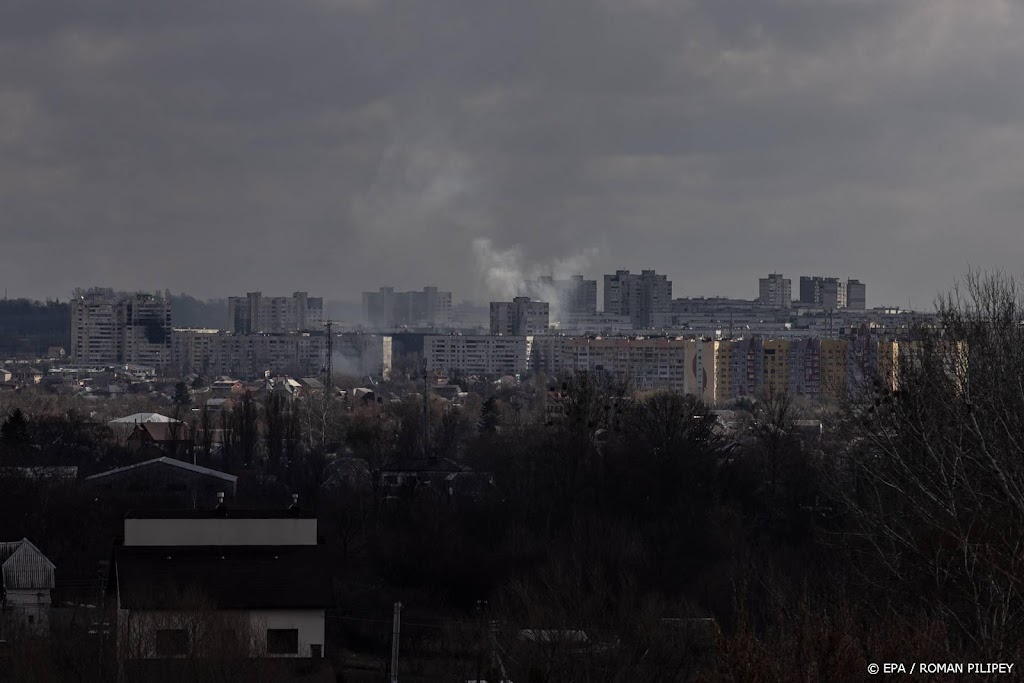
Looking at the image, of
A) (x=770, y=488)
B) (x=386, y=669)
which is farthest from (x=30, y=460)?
(x=386, y=669)

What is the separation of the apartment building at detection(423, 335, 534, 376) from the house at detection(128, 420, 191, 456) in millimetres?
74018

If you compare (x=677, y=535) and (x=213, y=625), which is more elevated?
(x=213, y=625)

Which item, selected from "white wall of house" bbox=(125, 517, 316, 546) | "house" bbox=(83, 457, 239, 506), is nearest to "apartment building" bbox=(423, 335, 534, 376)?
"house" bbox=(83, 457, 239, 506)

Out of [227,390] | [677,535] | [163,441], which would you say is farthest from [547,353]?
[677,535]

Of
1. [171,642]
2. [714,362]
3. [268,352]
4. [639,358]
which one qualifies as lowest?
[171,642]

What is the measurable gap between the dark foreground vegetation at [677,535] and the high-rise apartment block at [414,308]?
149m

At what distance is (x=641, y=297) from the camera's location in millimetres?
158250

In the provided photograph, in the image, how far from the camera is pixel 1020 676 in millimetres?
7199

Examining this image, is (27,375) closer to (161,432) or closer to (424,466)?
(161,432)

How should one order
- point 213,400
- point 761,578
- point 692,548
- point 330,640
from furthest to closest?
point 213,400 < point 692,548 < point 761,578 < point 330,640

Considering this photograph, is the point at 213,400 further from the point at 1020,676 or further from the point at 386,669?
the point at 1020,676

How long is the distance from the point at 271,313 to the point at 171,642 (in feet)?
481

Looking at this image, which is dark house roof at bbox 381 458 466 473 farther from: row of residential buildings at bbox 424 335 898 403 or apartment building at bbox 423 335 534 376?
apartment building at bbox 423 335 534 376

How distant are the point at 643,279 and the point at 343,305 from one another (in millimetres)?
49871
